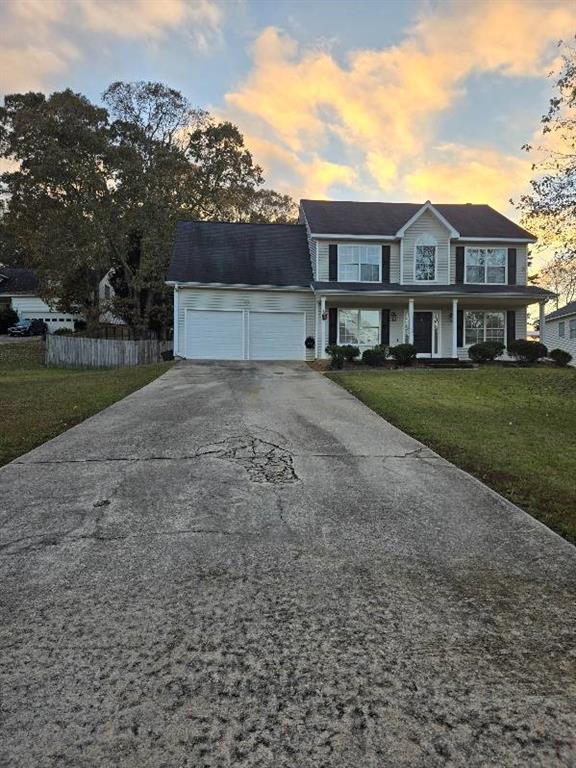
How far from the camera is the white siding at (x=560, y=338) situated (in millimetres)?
31969

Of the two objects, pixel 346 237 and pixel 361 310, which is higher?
pixel 346 237

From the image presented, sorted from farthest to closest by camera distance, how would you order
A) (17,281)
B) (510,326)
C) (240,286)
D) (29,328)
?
(17,281)
(29,328)
(510,326)
(240,286)

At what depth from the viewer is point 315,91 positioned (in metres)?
15.4

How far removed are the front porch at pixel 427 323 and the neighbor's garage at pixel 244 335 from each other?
4.48 feet

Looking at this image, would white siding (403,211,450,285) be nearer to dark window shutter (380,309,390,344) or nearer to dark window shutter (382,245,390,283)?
dark window shutter (382,245,390,283)

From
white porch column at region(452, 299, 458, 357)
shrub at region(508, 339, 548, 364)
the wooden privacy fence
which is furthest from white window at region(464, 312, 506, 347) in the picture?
the wooden privacy fence

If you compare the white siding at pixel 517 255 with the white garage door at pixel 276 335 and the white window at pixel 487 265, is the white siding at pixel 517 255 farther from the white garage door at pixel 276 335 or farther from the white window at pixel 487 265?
the white garage door at pixel 276 335

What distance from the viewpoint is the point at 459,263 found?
22.0 m

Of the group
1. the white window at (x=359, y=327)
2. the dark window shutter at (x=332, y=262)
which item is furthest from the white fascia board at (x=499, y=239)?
the dark window shutter at (x=332, y=262)

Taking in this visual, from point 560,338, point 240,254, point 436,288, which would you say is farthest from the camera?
point 560,338

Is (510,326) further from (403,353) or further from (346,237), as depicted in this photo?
(346,237)

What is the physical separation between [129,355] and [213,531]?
1945 cm

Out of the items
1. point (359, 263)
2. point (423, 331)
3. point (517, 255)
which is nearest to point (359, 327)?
point (359, 263)

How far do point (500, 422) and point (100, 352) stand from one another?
18.4 meters
